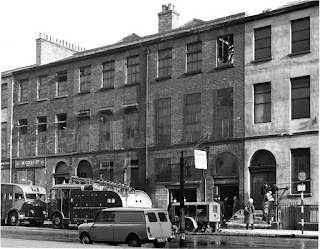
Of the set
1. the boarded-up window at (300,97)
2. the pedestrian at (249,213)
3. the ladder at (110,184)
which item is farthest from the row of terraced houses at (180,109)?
the ladder at (110,184)

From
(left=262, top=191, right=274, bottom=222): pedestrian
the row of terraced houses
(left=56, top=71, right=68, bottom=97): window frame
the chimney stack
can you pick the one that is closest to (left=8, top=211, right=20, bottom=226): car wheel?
the row of terraced houses

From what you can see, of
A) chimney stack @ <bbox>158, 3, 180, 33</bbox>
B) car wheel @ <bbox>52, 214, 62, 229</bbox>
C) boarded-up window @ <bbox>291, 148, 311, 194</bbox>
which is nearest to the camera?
boarded-up window @ <bbox>291, 148, 311, 194</bbox>

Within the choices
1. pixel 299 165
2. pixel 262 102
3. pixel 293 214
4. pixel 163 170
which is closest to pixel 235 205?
pixel 293 214

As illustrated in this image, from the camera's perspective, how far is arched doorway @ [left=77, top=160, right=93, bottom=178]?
4500 centimetres

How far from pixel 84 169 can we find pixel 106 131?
358cm

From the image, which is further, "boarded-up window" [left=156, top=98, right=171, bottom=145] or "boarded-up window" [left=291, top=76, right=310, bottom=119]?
"boarded-up window" [left=156, top=98, right=171, bottom=145]

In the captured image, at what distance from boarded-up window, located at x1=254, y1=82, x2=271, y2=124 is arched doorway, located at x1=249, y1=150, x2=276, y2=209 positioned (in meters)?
2.05

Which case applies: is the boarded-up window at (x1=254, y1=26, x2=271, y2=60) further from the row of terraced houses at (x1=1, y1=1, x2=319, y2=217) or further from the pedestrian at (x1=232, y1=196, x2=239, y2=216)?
the pedestrian at (x1=232, y1=196, x2=239, y2=216)

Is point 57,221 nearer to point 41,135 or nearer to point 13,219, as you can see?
point 13,219

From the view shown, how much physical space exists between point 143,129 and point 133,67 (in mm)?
4840

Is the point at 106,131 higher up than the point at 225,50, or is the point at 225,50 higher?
the point at 225,50

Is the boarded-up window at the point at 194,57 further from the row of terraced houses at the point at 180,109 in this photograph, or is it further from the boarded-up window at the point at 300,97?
the boarded-up window at the point at 300,97

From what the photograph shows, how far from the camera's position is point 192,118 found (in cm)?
3966

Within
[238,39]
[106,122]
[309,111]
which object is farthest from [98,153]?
[309,111]
